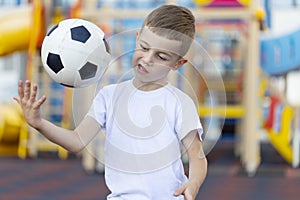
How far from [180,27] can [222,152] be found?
432 inches

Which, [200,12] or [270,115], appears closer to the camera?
[200,12]

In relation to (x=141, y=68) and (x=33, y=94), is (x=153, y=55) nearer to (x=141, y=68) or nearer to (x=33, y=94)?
(x=141, y=68)

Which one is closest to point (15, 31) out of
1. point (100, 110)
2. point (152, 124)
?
point (100, 110)

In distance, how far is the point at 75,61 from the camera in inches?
108

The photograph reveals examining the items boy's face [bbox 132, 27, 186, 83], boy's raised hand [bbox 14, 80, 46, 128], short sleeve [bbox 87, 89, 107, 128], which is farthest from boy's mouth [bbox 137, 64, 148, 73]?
boy's raised hand [bbox 14, 80, 46, 128]

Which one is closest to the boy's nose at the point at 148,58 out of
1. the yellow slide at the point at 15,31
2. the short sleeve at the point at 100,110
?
the short sleeve at the point at 100,110

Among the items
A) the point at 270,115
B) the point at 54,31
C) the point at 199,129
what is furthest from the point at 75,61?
the point at 270,115

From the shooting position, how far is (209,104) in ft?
23.5

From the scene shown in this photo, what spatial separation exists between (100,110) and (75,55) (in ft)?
0.99

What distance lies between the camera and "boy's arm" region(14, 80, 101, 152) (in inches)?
95.7

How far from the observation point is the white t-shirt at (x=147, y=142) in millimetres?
2449

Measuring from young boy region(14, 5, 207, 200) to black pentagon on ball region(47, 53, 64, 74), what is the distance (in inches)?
11.9

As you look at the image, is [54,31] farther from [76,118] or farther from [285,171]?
[285,171]

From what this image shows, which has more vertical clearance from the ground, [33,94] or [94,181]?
[33,94]
